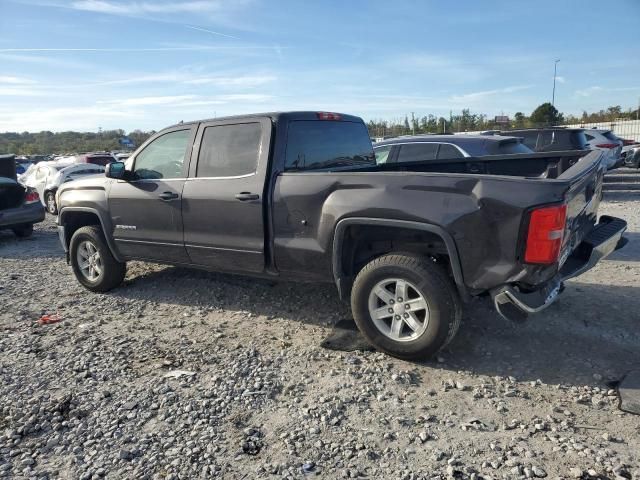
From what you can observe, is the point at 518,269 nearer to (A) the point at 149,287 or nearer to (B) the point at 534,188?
(B) the point at 534,188

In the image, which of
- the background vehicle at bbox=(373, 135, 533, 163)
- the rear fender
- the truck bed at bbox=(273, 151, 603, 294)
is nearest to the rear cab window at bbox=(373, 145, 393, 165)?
the background vehicle at bbox=(373, 135, 533, 163)

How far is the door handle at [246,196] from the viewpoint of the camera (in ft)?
14.1

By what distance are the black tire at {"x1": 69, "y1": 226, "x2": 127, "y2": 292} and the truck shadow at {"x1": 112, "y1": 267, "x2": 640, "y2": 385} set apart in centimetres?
17

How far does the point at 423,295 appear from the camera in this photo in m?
3.61

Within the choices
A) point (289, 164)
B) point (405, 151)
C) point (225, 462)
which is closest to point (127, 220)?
point (289, 164)

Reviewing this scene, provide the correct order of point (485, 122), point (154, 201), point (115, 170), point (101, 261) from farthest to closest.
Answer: point (485, 122) → point (101, 261) → point (115, 170) → point (154, 201)

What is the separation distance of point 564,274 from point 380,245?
1.39m

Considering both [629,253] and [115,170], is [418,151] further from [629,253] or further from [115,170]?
[115,170]

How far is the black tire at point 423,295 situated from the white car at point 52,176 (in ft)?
38.8

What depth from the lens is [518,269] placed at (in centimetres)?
329

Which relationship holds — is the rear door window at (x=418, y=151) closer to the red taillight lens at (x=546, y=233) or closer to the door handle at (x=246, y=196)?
the door handle at (x=246, y=196)

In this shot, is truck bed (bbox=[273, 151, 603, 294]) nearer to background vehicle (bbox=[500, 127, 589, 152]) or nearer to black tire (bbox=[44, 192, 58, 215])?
background vehicle (bbox=[500, 127, 589, 152])

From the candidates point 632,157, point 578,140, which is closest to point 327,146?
point 578,140

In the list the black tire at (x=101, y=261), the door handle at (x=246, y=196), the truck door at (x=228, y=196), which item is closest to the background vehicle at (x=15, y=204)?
the black tire at (x=101, y=261)
